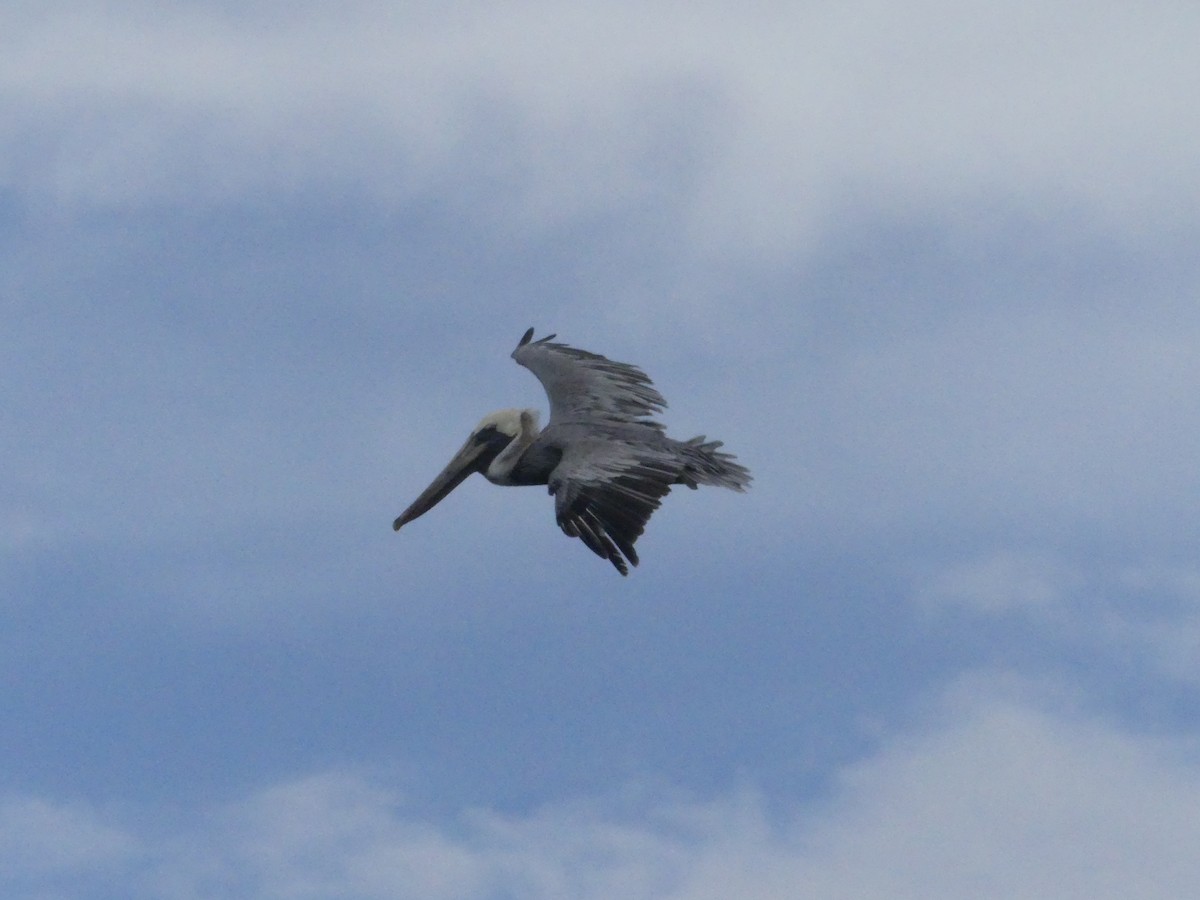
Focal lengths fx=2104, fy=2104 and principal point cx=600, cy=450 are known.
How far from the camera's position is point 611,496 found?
20219 mm

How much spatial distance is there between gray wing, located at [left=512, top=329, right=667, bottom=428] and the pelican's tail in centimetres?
65

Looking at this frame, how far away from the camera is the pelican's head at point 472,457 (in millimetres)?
24625

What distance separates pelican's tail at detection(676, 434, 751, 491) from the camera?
2211 centimetres

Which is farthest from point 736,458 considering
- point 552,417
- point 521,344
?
point 521,344

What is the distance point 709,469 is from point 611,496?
7.73ft

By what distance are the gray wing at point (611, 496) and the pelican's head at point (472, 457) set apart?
354 cm

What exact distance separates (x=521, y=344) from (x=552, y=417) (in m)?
2.93

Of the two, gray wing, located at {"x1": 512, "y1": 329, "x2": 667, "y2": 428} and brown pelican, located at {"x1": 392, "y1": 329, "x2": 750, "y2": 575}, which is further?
gray wing, located at {"x1": 512, "y1": 329, "x2": 667, "y2": 428}

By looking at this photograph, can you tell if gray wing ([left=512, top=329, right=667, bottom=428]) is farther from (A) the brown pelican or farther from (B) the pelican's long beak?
(B) the pelican's long beak

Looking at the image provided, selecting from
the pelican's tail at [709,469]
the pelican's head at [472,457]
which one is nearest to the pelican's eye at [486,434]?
the pelican's head at [472,457]

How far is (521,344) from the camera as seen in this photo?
86.2 feet

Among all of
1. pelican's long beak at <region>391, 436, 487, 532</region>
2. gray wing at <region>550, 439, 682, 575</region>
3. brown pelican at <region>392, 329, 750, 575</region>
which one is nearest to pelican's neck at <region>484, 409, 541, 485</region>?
brown pelican at <region>392, 329, 750, 575</region>

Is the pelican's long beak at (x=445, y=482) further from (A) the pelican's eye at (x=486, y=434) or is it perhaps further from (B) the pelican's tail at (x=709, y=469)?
(B) the pelican's tail at (x=709, y=469)

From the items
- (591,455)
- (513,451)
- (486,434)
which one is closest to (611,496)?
(591,455)
